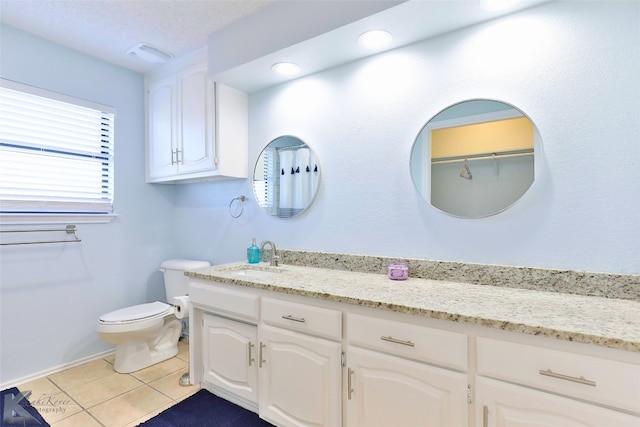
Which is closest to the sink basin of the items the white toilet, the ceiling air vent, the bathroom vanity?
the bathroom vanity

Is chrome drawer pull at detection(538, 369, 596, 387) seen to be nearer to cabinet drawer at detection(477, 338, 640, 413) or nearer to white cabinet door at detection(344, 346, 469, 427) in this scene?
cabinet drawer at detection(477, 338, 640, 413)

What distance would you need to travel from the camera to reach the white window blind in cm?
210

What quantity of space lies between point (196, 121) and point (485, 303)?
225 centimetres

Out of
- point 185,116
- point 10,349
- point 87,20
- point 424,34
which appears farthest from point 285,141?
point 10,349

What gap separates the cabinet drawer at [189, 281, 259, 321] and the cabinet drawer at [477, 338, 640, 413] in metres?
1.10

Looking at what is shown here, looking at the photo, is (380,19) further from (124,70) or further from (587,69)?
(124,70)

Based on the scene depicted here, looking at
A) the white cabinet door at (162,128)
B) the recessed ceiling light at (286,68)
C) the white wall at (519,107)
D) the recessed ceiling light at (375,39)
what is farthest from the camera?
the white cabinet door at (162,128)

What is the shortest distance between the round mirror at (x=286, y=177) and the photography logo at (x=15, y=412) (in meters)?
1.80

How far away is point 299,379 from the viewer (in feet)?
4.94

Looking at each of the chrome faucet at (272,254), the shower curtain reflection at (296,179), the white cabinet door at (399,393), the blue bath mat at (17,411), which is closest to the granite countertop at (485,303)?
the white cabinet door at (399,393)

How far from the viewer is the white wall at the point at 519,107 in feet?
4.36

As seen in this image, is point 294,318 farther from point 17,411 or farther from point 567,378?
point 17,411

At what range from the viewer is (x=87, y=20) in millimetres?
2027

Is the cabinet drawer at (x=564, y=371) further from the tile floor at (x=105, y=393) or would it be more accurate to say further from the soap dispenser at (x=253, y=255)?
the tile floor at (x=105, y=393)
